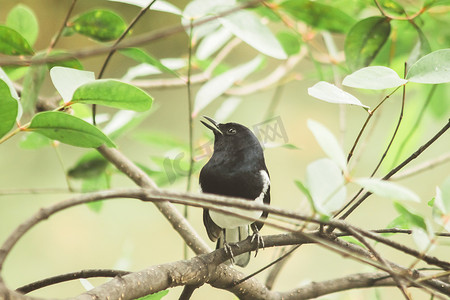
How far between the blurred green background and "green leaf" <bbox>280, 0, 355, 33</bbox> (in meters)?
1.75

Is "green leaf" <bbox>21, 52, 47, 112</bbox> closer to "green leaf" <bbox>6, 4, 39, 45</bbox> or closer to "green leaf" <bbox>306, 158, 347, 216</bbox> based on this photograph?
"green leaf" <bbox>6, 4, 39, 45</bbox>

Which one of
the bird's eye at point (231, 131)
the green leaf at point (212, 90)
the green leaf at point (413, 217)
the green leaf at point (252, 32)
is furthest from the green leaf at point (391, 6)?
the bird's eye at point (231, 131)

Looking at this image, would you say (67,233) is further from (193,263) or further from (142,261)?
(193,263)

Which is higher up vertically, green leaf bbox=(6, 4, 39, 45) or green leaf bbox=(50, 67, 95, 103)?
green leaf bbox=(6, 4, 39, 45)

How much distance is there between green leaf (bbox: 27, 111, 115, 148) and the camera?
1.96ft

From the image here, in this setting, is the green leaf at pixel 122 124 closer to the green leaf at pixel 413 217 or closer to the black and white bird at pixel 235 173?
the black and white bird at pixel 235 173

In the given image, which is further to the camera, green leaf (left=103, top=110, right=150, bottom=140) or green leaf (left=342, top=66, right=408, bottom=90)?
green leaf (left=103, top=110, right=150, bottom=140)

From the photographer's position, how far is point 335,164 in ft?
1.70

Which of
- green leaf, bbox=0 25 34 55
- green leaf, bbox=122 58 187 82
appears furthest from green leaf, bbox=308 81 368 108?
green leaf, bbox=122 58 187 82

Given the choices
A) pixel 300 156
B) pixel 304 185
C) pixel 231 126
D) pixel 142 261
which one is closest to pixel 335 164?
pixel 304 185

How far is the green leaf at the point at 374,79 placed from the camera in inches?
23.0

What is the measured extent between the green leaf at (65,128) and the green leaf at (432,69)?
0.32 m

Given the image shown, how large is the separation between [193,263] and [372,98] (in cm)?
276

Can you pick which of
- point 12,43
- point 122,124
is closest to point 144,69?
point 122,124
